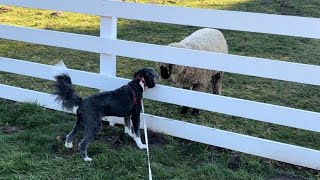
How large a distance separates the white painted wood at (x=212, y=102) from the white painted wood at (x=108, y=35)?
100 mm

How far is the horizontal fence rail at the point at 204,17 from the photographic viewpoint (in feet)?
13.7

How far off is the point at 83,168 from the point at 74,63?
13.5 feet

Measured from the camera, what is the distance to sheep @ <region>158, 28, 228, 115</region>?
607 centimetres

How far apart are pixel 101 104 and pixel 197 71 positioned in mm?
1964

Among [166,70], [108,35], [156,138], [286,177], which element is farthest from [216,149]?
[108,35]

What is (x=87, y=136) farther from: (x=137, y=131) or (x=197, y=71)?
(x=197, y=71)

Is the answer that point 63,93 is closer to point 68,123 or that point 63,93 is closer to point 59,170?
point 59,170

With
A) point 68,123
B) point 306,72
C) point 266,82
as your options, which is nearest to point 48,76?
point 68,123

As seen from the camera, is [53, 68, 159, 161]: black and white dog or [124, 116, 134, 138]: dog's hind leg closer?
[53, 68, 159, 161]: black and white dog

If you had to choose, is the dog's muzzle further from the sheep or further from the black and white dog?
the black and white dog

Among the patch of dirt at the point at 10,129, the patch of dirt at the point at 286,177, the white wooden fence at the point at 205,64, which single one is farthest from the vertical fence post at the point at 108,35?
the patch of dirt at the point at 286,177

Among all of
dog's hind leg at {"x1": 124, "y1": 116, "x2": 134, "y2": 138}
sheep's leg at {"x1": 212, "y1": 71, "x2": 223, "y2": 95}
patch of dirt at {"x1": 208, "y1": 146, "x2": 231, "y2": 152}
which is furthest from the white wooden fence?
sheep's leg at {"x1": 212, "y1": 71, "x2": 223, "y2": 95}

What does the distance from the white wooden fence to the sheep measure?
100cm

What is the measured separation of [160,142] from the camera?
5.06 meters
